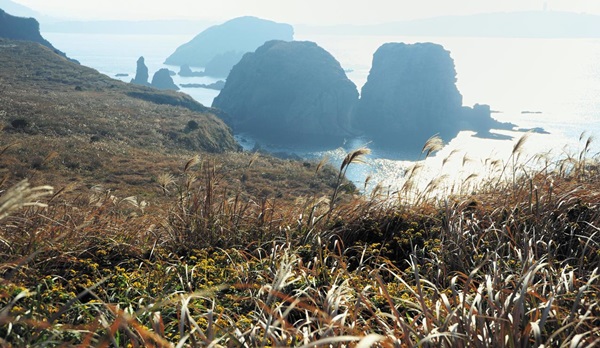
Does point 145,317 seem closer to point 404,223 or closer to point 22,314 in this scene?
point 22,314

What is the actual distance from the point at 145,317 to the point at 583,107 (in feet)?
752

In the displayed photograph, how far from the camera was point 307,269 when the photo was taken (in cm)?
411

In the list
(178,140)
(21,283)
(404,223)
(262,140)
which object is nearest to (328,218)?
(404,223)

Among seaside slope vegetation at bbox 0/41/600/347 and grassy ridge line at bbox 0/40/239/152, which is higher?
→ seaside slope vegetation at bbox 0/41/600/347

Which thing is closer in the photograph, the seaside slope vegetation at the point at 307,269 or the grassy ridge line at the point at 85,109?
the seaside slope vegetation at the point at 307,269

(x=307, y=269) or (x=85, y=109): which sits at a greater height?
(x=307, y=269)

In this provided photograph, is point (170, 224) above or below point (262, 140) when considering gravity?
above

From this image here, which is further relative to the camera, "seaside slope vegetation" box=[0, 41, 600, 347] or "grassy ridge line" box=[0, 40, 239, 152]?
"grassy ridge line" box=[0, 40, 239, 152]

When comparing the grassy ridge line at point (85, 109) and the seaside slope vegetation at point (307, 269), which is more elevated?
the seaside slope vegetation at point (307, 269)

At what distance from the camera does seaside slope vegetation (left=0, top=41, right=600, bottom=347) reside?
2660 millimetres

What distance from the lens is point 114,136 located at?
65.8 metres

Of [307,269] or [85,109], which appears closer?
[307,269]

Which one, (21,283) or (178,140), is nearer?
(21,283)

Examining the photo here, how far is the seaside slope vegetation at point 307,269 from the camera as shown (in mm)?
2660
